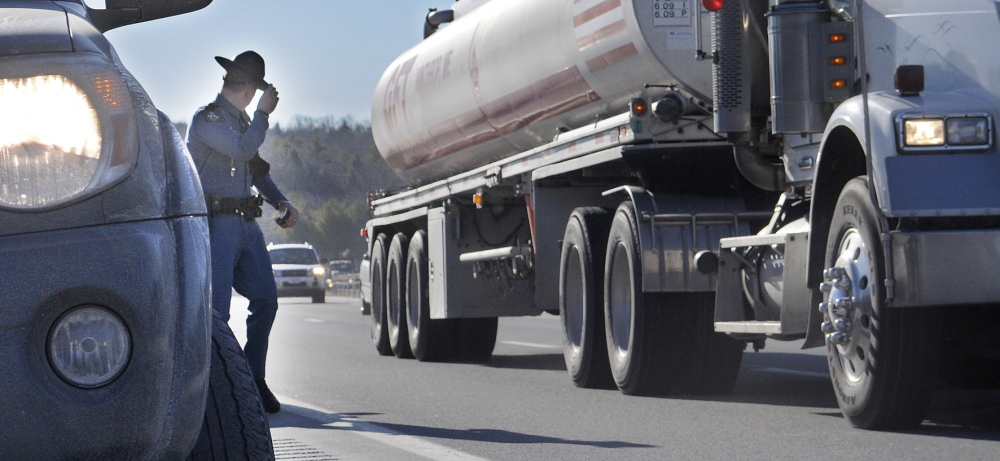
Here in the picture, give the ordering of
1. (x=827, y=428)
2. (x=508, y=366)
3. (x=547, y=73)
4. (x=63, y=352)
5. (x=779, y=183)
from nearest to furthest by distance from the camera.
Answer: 1. (x=63, y=352)
2. (x=827, y=428)
3. (x=779, y=183)
4. (x=547, y=73)
5. (x=508, y=366)

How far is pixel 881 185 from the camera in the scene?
6.89m

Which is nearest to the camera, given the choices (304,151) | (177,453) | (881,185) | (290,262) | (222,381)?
(177,453)

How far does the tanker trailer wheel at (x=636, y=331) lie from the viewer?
9859 millimetres

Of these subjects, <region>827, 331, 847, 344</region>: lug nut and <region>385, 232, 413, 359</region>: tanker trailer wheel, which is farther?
<region>385, 232, 413, 359</region>: tanker trailer wheel

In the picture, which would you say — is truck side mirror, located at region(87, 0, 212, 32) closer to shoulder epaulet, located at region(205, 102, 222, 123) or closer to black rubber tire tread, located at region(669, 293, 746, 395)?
shoulder epaulet, located at region(205, 102, 222, 123)

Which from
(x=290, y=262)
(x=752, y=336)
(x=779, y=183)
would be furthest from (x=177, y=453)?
(x=290, y=262)

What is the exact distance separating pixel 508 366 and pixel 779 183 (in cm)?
485

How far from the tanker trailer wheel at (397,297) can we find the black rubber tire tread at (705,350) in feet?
20.8

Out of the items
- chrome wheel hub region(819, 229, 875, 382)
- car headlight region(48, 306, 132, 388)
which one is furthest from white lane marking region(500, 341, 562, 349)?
car headlight region(48, 306, 132, 388)

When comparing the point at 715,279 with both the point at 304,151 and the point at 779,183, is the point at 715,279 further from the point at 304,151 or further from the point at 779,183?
the point at 304,151

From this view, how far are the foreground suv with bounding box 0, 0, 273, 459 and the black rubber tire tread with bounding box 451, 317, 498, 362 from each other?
1235 cm

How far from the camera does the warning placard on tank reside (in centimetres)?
986

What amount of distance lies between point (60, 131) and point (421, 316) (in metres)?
12.6

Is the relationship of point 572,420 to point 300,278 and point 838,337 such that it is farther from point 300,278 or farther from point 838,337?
point 300,278
